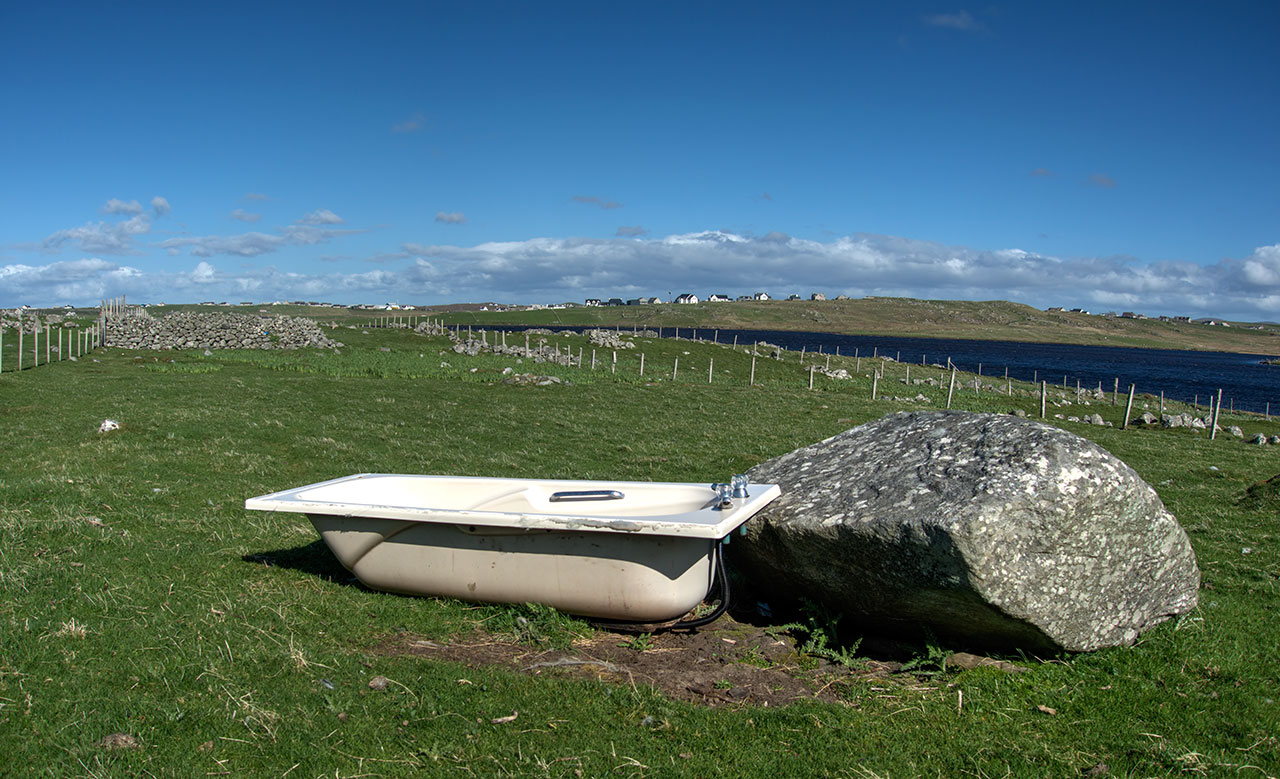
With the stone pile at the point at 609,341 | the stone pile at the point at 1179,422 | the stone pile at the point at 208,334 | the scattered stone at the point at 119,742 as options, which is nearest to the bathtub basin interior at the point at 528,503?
the scattered stone at the point at 119,742

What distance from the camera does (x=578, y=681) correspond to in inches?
220

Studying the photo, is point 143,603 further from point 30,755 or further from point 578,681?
point 578,681

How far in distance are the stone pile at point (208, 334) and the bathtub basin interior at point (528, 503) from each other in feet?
141

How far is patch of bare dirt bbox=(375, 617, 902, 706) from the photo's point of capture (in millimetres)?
5598

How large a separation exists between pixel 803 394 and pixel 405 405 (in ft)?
58.2

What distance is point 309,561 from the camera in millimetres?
8305

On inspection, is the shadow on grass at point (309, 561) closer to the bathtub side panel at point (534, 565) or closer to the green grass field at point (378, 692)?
the green grass field at point (378, 692)

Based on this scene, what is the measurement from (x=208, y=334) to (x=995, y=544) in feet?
176

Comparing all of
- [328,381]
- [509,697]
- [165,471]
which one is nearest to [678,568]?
[509,697]

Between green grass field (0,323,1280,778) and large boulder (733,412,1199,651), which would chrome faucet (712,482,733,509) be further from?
green grass field (0,323,1280,778)

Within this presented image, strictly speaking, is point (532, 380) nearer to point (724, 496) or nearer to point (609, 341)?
point (724, 496)

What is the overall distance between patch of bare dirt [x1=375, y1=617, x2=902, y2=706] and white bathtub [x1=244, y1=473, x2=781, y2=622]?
0.33 metres

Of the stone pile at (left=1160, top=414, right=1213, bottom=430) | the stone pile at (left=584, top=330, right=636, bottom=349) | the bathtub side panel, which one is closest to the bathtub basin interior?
the bathtub side panel

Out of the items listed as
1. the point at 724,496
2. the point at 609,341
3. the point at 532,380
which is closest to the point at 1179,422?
the point at 532,380
